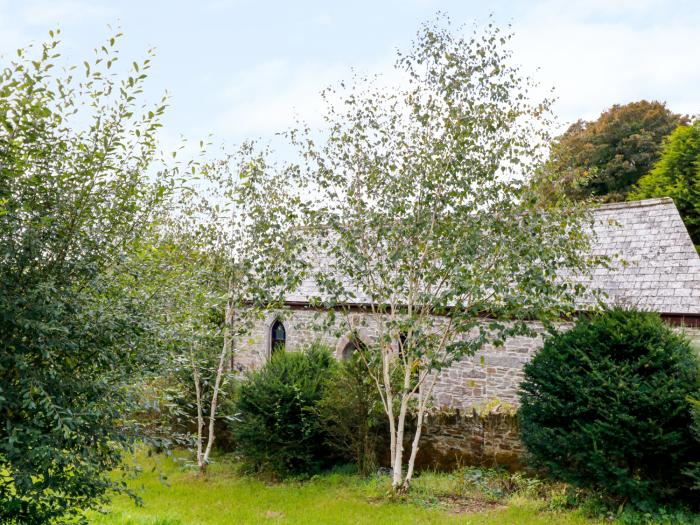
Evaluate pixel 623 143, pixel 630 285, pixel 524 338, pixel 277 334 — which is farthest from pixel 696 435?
pixel 623 143

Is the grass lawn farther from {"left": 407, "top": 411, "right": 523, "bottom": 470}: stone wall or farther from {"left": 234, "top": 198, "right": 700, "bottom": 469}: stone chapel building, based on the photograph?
{"left": 234, "top": 198, "right": 700, "bottom": 469}: stone chapel building

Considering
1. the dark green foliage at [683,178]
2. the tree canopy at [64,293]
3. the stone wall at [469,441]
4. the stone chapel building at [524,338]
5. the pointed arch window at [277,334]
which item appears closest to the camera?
the tree canopy at [64,293]

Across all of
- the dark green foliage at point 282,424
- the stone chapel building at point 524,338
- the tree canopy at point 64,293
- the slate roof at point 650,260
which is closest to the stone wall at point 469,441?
the stone chapel building at point 524,338

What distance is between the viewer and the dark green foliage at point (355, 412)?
1183 cm

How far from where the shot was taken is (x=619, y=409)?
8898mm

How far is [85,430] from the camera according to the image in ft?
16.7

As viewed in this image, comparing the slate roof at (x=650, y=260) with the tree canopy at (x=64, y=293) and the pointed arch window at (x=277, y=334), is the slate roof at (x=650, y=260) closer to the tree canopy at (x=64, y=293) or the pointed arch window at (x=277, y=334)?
the pointed arch window at (x=277, y=334)

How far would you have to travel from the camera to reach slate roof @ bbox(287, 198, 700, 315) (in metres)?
12.6

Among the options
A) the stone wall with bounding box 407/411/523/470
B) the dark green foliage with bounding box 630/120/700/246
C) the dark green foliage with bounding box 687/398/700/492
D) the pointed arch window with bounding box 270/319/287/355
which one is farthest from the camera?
the dark green foliage with bounding box 630/120/700/246

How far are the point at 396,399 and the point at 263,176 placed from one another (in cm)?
540

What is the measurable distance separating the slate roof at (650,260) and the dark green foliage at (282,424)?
103 inches

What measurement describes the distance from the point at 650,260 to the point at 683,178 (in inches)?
444

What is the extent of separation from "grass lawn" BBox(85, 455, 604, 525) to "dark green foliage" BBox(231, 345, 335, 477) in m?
0.55

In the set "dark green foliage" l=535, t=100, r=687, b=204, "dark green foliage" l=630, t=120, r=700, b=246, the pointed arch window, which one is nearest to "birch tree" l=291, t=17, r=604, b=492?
the pointed arch window
